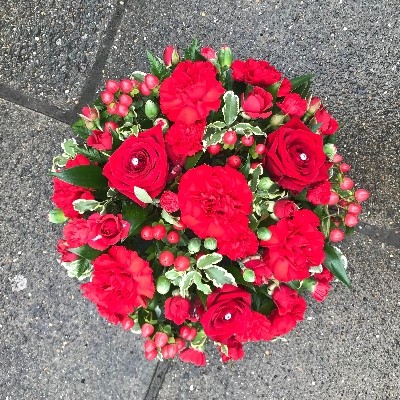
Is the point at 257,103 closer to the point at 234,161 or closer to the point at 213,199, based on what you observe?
the point at 234,161

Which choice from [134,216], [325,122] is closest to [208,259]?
[134,216]

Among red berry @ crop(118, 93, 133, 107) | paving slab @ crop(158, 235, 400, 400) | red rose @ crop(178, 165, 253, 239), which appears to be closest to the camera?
red rose @ crop(178, 165, 253, 239)

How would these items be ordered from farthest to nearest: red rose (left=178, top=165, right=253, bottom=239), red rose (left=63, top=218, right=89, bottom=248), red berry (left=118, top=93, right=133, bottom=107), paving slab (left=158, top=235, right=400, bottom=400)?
paving slab (left=158, top=235, right=400, bottom=400) < red berry (left=118, top=93, right=133, bottom=107) < red rose (left=63, top=218, right=89, bottom=248) < red rose (left=178, top=165, right=253, bottom=239)

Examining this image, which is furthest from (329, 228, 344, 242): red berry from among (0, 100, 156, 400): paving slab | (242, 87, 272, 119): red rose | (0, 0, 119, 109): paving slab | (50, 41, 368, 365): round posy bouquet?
(0, 0, 119, 109): paving slab

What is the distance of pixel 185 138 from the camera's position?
0.88 metres

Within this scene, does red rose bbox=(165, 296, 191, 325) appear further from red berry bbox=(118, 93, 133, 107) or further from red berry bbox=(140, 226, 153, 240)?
red berry bbox=(118, 93, 133, 107)

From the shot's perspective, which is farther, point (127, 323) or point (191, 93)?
point (127, 323)

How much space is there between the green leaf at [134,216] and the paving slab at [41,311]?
0.50m

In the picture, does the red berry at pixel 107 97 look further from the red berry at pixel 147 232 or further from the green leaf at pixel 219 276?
the green leaf at pixel 219 276

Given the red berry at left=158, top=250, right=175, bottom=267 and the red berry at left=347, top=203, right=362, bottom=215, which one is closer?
the red berry at left=158, top=250, right=175, bottom=267

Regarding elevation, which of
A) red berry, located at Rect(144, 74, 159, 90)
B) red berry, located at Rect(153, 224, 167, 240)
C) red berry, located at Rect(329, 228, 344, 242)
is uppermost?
→ red berry, located at Rect(144, 74, 159, 90)

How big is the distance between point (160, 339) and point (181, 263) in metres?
0.19

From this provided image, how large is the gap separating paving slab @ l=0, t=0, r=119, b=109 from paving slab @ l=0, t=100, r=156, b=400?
78 millimetres

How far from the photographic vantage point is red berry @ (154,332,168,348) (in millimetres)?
1011
